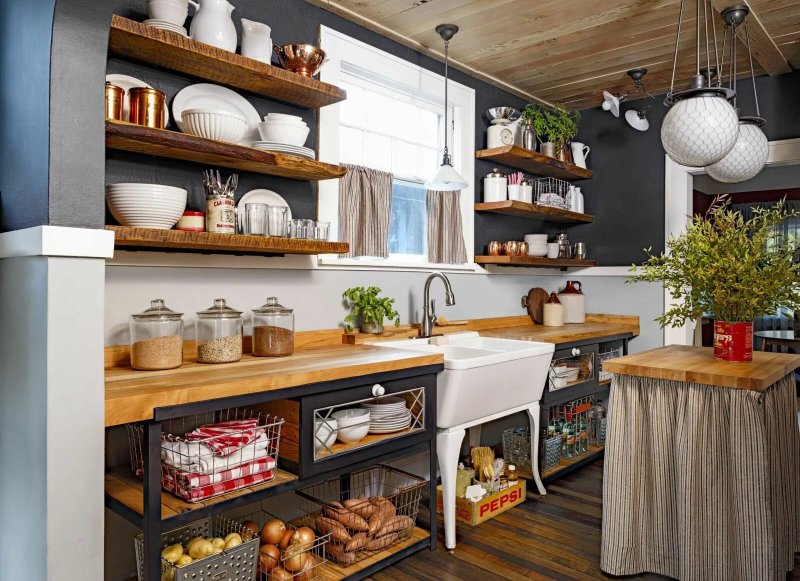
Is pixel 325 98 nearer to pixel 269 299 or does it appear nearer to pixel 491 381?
pixel 269 299

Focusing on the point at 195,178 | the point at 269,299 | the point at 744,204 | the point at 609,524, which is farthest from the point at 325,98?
the point at 744,204

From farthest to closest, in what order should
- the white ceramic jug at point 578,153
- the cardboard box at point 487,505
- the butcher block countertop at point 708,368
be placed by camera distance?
the white ceramic jug at point 578,153 → the cardboard box at point 487,505 → the butcher block countertop at point 708,368

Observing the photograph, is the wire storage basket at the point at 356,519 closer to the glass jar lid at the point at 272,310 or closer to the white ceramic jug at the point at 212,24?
the glass jar lid at the point at 272,310

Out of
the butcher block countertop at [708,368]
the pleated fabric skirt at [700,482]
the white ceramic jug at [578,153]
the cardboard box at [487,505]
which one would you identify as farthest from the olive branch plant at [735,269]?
the white ceramic jug at [578,153]

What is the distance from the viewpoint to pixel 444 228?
11.6 feet

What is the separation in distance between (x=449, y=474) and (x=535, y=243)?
2.07 metres

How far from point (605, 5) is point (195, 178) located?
2144 millimetres

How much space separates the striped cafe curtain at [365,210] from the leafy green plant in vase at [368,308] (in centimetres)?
20

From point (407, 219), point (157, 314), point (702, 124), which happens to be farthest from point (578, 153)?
point (157, 314)

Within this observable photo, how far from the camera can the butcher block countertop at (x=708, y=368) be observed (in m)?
2.07

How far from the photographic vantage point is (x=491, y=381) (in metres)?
2.73

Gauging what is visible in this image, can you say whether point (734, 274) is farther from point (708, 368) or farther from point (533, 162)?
point (533, 162)

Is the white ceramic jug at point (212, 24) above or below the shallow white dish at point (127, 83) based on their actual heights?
above

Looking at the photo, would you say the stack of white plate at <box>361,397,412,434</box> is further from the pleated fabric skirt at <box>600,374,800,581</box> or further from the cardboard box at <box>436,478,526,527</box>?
the pleated fabric skirt at <box>600,374,800,581</box>
